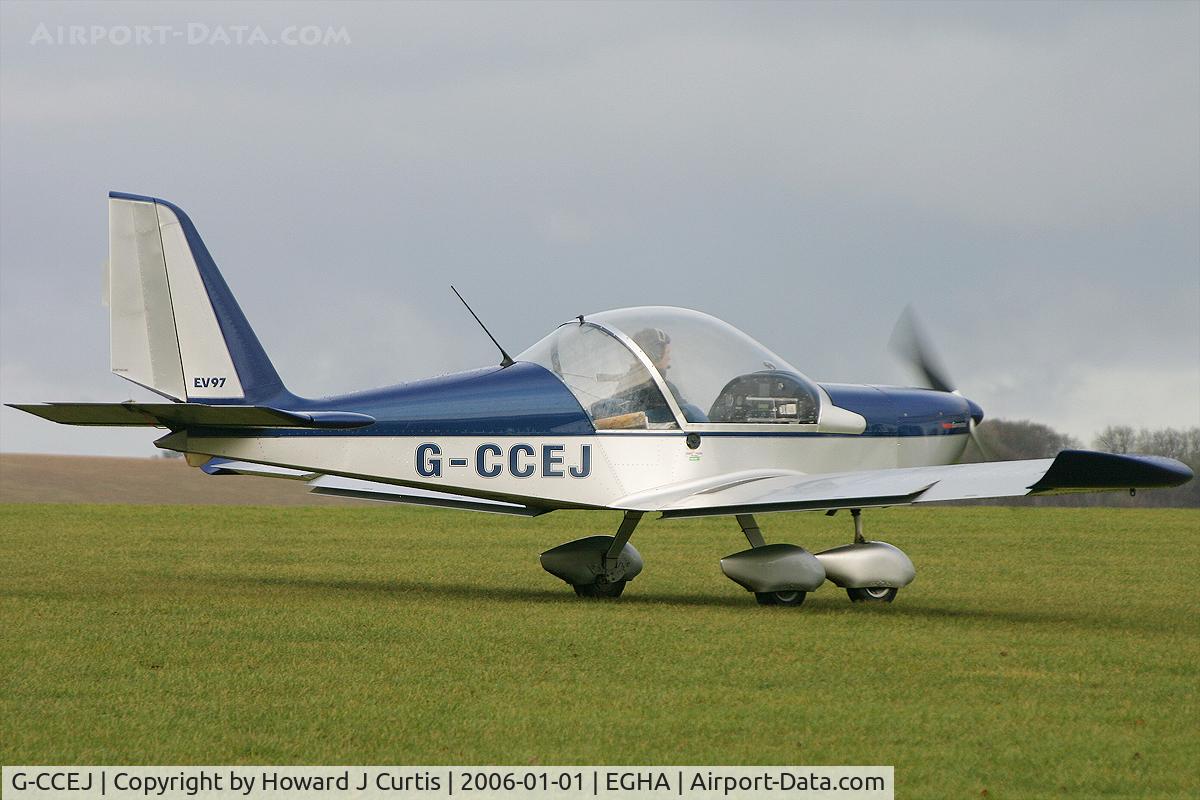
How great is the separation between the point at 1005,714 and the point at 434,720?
2714 millimetres

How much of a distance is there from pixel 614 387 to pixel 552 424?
0.62m

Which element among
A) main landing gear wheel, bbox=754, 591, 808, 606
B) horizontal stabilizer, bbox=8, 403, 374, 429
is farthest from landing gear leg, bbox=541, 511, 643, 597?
horizontal stabilizer, bbox=8, 403, 374, 429

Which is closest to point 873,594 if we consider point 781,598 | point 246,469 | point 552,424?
point 781,598

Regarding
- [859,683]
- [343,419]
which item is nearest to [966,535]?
[343,419]

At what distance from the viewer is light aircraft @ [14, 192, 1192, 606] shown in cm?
1220

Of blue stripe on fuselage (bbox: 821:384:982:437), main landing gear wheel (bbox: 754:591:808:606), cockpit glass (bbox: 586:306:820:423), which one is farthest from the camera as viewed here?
blue stripe on fuselage (bbox: 821:384:982:437)

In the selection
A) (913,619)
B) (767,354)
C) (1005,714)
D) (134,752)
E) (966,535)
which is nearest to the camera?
(134,752)

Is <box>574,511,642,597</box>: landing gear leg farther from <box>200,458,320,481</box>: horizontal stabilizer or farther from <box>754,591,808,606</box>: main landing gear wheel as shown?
<box>200,458,320,481</box>: horizontal stabilizer

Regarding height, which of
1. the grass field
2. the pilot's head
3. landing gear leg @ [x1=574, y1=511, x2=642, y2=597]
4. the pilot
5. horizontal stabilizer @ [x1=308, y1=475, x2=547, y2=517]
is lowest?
the grass field

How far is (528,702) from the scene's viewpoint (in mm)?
7488

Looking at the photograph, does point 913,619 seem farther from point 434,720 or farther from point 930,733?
point 434,720

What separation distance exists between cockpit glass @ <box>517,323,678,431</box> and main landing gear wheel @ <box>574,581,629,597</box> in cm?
153

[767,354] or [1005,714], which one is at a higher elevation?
[767,354]

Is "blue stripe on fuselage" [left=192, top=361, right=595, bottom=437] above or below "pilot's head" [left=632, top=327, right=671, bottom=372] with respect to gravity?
below
